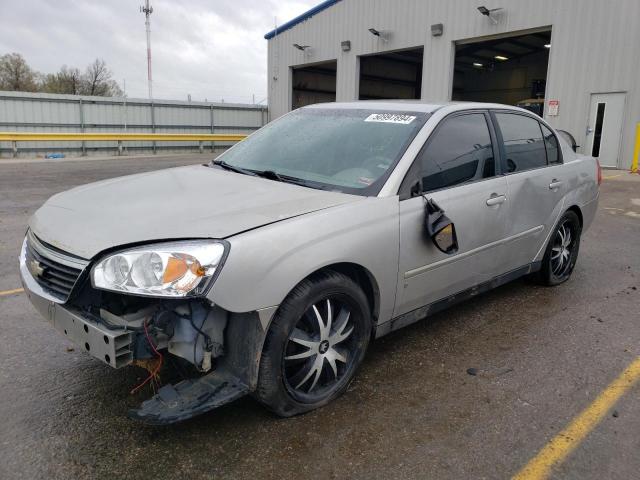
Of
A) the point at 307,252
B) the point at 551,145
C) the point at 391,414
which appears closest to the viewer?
the point at 307,252

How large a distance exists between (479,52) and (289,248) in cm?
3013

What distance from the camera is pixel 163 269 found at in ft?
7.50

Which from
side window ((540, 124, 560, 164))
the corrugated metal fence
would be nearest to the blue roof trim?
the corrugated metal fence

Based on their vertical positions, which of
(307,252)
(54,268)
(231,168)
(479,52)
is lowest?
(54,268)

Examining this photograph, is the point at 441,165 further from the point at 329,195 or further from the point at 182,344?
the point at 182,344

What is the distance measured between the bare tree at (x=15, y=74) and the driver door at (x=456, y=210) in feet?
155

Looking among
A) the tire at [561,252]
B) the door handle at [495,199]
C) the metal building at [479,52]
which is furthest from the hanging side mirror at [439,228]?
the metal building at [479,52]

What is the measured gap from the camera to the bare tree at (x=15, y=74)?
43188 millimetres

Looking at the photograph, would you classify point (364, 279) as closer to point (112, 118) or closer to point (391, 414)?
point (391, 414)

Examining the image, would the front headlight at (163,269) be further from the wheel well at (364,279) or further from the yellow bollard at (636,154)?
the yellow bollard at (636,154)

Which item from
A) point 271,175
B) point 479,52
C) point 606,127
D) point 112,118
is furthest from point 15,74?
point 271,175

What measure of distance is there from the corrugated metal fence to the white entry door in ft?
54.2

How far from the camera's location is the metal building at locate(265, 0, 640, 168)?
1614 cm

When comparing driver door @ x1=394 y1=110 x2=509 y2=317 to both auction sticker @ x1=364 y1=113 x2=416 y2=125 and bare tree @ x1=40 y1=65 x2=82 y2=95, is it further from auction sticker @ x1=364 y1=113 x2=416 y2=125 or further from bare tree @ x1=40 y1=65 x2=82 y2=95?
bare tree @ x1=40 y1=65 x2=82 y2=95
